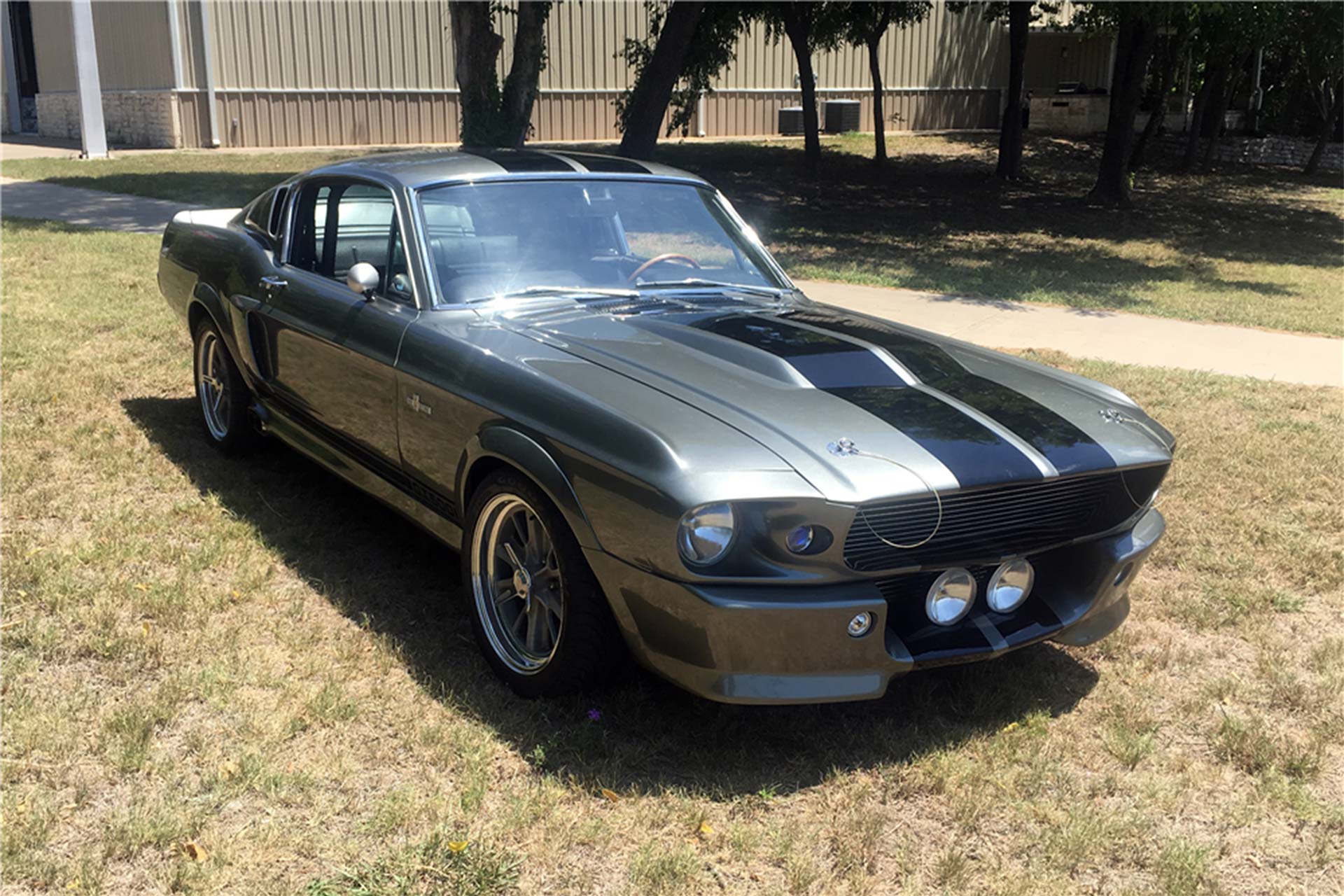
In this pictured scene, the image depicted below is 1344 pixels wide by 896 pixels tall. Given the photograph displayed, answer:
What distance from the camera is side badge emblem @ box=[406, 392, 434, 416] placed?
4.05 meters

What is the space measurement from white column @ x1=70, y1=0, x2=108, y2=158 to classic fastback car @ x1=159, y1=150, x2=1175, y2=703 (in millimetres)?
18868

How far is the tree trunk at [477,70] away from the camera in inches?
654

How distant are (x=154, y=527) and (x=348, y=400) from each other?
113 centimetres

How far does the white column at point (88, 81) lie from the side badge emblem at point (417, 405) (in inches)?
793

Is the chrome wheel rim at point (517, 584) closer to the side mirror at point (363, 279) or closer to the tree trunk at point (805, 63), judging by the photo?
the side mirror at point (363, 279)

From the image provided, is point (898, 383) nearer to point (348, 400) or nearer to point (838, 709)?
point (838, 709)

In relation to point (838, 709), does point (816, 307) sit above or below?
above

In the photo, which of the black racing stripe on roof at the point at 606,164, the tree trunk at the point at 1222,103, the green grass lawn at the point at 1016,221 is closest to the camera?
the black racing stripe on roof at the point at 606,164

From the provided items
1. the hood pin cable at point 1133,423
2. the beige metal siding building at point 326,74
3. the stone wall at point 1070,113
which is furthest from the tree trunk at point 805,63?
the hood pin cable at point 1133,423

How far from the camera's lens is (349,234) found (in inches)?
198

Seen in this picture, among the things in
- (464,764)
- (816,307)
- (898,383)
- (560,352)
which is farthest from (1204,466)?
(464,764)

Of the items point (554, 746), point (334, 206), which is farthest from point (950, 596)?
point (334, 206)

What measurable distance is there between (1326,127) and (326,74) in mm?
21425

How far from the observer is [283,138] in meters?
26.7
